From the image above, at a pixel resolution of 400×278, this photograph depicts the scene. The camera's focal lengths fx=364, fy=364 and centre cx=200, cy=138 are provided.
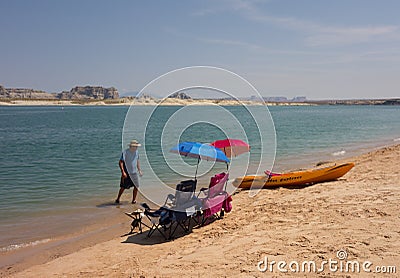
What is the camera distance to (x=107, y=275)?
244 inches

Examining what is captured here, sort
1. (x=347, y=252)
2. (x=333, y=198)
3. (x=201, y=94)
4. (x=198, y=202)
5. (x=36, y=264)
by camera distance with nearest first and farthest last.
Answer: (x=347, y=252), (x=36, y=264), (x=198, y=202), (x=333, y=198), (x=201, y=94)

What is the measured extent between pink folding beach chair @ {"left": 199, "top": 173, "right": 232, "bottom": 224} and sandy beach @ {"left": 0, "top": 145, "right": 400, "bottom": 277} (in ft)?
0.80

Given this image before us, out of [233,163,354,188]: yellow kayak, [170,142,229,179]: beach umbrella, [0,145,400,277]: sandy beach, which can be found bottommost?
[0,145,400,277]: sandy beach

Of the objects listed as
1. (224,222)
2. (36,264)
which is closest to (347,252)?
(224,222)

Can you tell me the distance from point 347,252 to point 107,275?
3.93 meters

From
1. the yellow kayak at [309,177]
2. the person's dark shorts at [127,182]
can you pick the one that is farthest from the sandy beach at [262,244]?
the yellow kayak at [309,177]

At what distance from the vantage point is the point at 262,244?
646 cm

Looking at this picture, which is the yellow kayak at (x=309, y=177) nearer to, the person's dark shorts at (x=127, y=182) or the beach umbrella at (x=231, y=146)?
the beach umbrella at (x=231, y=146)

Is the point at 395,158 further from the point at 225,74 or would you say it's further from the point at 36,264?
the point at 36,264
